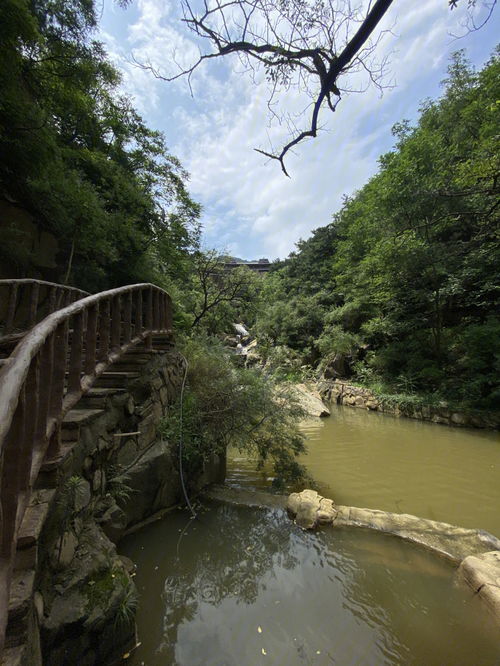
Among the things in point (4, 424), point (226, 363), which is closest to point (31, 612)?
point (4, 424)

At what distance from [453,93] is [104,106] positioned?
14129 millimetres

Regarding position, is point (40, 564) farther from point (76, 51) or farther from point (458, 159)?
point (458, 159)

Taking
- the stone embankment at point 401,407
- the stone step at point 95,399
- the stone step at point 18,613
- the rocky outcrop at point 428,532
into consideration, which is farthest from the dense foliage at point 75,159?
the stone embankment at point 401,407

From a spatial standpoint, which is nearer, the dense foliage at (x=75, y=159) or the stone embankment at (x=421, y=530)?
the stone embankment at (x=421, y=530)

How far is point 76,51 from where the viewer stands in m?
6.05

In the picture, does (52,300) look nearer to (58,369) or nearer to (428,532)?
(58,369)

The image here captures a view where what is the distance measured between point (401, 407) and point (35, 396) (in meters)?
11.2

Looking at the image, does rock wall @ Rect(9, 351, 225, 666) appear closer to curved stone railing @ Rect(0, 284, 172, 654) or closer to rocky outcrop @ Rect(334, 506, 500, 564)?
curved stone railing @ Rect(0, 284, 172, 654)

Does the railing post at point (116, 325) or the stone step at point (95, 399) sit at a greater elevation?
the railing post at point (116, 325)

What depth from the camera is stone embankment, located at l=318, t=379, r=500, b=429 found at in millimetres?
8602

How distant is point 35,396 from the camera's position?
59.2 inches

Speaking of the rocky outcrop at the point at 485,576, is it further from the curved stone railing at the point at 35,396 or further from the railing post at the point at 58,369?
the railing post at the point at 58,369

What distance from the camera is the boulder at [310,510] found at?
3.86 meters

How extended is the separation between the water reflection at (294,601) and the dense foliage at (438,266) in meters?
7.61
